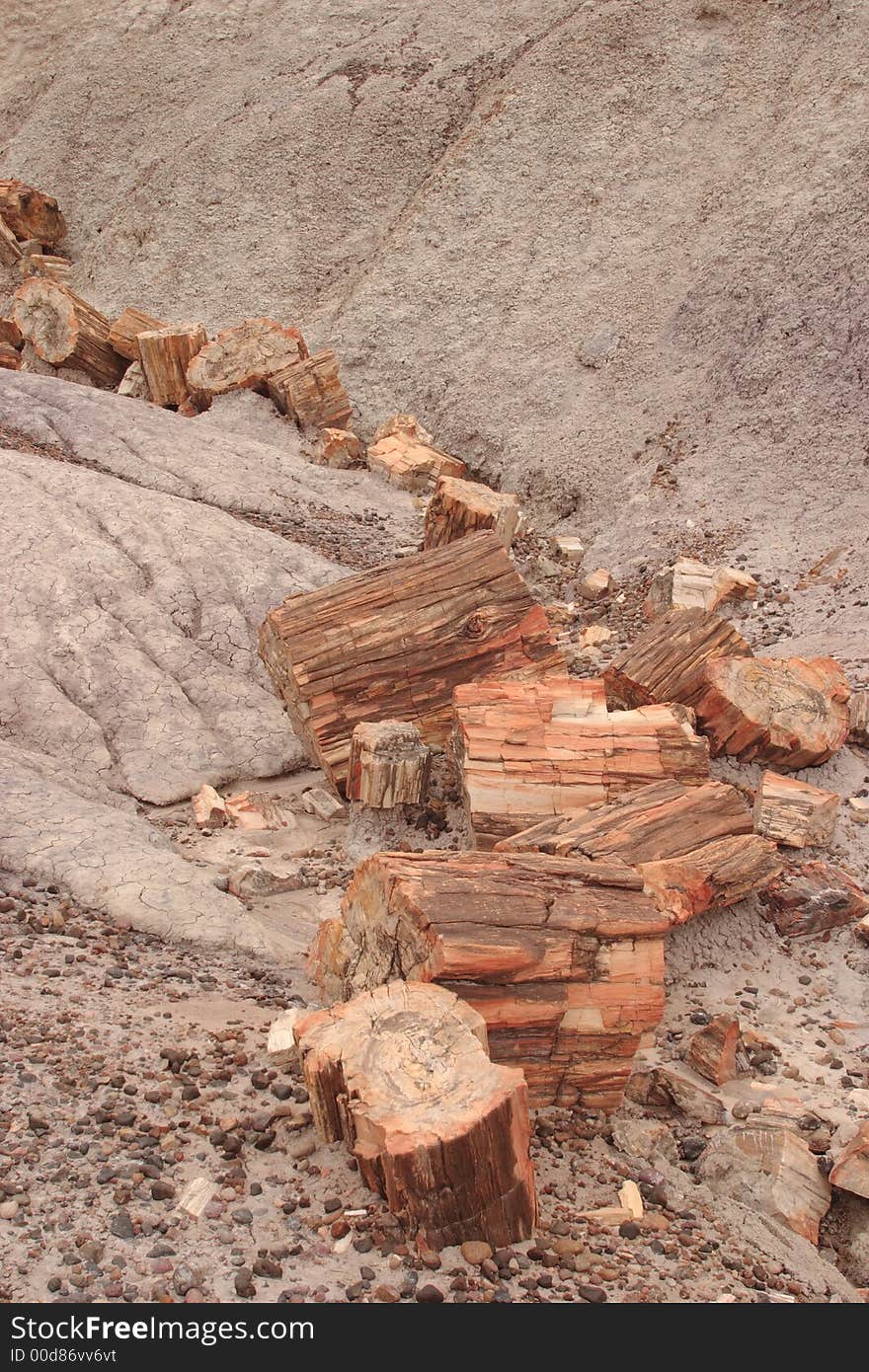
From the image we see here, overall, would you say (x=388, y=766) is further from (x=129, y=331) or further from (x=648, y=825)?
(x=129, y=331)

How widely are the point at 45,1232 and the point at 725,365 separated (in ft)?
35.4

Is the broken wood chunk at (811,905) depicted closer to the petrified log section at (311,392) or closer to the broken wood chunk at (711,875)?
the broken wood chunk at (711,875)

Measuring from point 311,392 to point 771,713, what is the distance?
8.36 metres

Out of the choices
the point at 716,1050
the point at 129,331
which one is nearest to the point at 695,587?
the point at 716,1050

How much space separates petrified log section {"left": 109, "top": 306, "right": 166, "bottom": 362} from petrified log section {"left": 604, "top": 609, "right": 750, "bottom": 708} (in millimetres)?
9171

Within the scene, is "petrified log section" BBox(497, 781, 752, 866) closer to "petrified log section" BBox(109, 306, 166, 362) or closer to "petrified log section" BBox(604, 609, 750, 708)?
"petrified log section" BBox(604, 609, 750, 708)

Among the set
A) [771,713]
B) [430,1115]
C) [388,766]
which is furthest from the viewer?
[771,713]

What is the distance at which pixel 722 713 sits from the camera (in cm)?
670

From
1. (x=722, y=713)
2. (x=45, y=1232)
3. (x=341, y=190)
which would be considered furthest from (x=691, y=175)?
(x=45, y=1232)

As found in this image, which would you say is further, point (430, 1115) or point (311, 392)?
point (311, 392)

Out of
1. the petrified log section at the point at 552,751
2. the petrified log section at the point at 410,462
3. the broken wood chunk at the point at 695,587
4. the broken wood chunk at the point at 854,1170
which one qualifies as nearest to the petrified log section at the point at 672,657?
the petrified log section at the point at 552,751

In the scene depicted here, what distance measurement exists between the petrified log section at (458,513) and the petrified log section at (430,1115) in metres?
6.40

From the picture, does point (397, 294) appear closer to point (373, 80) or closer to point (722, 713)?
point (373, 80)

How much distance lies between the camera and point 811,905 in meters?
5.77
